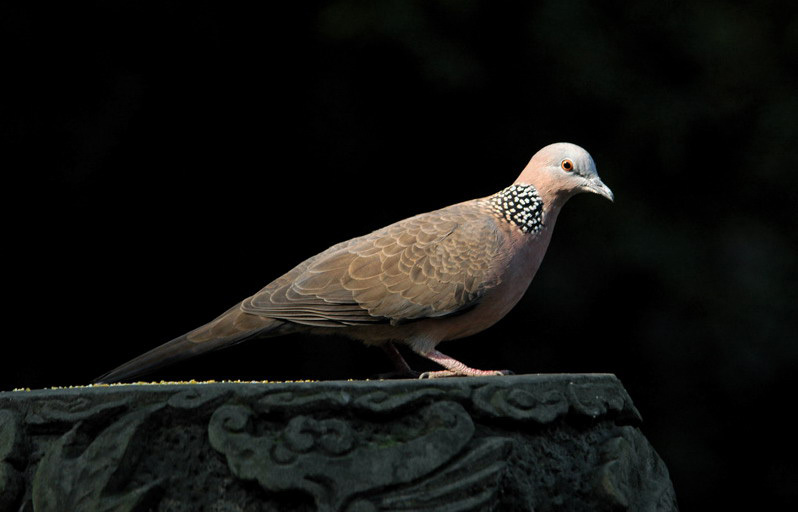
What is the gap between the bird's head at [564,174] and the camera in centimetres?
317

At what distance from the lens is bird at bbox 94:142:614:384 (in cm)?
301

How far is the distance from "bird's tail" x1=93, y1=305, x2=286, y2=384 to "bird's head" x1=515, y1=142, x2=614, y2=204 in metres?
0.92

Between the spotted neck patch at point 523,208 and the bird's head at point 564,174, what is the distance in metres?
0.03

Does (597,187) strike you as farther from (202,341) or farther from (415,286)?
(202,341)

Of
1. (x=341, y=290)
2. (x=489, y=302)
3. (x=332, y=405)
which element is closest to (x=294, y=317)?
(x=341, y=290)

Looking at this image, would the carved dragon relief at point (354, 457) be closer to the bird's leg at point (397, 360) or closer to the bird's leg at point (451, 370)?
the bird's leg at point (451, 370)

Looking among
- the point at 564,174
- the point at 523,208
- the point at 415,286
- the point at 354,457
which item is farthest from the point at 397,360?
the point at 354,457

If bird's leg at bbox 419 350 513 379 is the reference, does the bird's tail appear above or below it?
above

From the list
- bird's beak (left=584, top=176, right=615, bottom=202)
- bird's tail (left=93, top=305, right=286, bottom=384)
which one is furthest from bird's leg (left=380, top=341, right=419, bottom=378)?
bird's beak (left=584, top=176, right=615, bottom=202)

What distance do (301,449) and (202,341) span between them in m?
0.91

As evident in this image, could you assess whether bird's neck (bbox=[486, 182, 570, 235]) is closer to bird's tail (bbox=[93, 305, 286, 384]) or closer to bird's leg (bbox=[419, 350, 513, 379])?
bird's leg (bbox=[419, 350, 513, 379])

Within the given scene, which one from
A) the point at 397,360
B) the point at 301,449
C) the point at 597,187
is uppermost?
the point at 301,449

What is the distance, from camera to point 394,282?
3.04 metres

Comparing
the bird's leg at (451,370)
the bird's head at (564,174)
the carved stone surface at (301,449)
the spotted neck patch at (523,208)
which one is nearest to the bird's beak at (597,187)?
the bird's head at (564,174)
